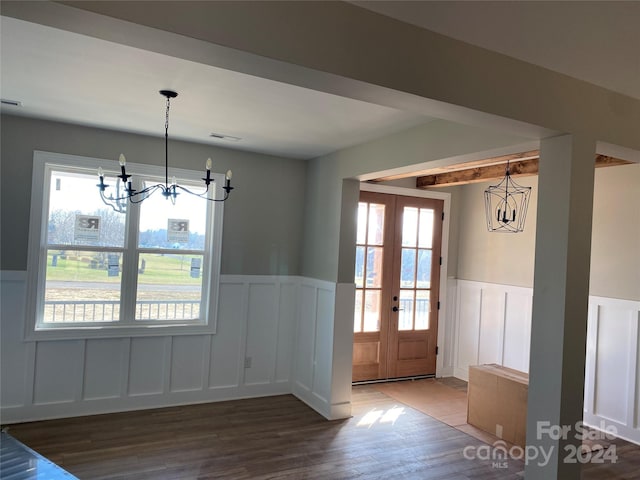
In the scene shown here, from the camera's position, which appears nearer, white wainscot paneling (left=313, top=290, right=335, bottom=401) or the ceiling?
the ceiling

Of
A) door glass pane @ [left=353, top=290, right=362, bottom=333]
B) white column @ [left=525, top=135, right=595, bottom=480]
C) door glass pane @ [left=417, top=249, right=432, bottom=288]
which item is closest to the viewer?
white column @ [left=525, top=135, right=595, bottom=480]

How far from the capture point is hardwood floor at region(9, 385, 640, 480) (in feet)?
10.4

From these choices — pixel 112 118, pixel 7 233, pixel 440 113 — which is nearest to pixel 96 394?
pixel 7 233

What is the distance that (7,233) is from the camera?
147 inches

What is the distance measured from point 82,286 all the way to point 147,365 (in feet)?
3.06

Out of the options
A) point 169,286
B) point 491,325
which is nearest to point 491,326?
point 491,325

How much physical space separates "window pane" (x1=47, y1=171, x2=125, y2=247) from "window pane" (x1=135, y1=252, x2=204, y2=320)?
373 mm

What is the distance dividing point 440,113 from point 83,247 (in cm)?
336

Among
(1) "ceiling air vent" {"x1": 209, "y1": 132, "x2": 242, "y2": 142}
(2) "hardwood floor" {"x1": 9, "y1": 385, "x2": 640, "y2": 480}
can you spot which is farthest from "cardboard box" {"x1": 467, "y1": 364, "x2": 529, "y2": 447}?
(1) "ceiling air vent" {"x1": 209, "y1": 132, "x2": 242, "y2": 142}

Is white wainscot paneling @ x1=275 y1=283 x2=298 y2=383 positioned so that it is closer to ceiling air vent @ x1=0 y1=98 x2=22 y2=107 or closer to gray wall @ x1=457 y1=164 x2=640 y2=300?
gray wall @ x1=457 y1=164 x2=640 y2=300

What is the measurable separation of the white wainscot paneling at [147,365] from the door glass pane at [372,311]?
2202mm

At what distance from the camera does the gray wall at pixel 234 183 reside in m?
3.75

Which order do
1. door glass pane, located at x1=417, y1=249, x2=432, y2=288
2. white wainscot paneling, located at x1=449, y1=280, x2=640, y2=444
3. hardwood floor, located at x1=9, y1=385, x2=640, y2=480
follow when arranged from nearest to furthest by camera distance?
hardwood floor, located at x1=9, y1=385, x2=640, y2=480
white wainscot paneling, located at x1=449, y1=280, x2=640, y2=444
door glass pane, located at x1=417, y1=249, x2=432, y2=288

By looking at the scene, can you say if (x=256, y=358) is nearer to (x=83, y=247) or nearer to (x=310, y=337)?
(x=310, y=337)
